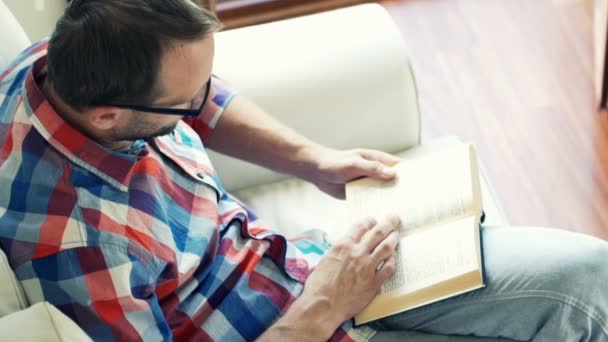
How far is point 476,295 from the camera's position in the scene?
4.43ft

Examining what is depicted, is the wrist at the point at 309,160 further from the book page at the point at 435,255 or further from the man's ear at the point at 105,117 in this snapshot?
the man's ear at the point at 105,117

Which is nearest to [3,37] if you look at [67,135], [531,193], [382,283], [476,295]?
[67,135]

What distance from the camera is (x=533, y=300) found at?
134 cm

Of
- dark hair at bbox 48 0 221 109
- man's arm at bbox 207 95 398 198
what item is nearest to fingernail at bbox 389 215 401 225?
man's arm at bbox 207 95 398 198

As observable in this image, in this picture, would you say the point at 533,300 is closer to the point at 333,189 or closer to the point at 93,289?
the point at 333,189

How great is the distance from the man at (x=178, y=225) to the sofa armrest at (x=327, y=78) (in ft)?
0.27

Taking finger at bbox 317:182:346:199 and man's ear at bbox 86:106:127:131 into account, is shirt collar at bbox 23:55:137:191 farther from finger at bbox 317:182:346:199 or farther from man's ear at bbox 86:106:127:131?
finger at bbox 317:182:346:199

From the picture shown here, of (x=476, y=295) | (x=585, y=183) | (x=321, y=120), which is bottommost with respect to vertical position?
(x=585, y=183)

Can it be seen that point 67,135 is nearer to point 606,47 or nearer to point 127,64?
point 127,64

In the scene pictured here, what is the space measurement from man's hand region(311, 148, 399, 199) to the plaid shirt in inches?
6.4

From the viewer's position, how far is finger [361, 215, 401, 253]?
1414 millimetres

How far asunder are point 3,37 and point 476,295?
2.73 ft

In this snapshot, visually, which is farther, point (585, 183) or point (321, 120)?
point (585, 183)

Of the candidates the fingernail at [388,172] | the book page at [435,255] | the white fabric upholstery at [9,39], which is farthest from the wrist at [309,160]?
the white fabric upholstery at [9,39]
